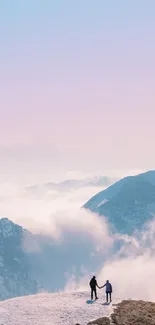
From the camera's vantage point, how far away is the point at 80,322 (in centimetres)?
6344

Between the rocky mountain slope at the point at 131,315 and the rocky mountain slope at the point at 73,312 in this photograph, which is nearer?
the rocky mountain slope at the point at 131,315

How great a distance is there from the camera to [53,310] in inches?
2702

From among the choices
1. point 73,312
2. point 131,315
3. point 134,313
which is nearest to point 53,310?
point 73,312

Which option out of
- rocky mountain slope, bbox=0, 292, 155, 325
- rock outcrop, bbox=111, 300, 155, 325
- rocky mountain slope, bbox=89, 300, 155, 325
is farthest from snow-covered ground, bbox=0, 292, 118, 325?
rock outcrop, bbox=111, 300, 155, 325

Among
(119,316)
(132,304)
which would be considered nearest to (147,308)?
(132,304)

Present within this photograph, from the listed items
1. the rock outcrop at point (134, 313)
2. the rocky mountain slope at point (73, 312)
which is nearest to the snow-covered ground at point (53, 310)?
the rocky mountain slope at point (73, 312)

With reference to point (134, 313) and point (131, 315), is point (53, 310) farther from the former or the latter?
point (134, 313)

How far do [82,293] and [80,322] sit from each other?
1545cm

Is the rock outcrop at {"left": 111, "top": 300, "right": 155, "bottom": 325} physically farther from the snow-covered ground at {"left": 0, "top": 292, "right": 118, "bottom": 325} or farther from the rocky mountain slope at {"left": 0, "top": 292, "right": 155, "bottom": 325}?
the snow-covered ground at {"left": 0, "top": 292, "right": 118, "bottom": 325}

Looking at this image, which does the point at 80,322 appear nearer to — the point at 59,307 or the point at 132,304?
the point at 59,307

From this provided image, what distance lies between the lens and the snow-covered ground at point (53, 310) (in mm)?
64125

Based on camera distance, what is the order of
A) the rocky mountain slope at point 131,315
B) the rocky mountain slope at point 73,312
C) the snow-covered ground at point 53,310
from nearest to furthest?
the rocky mountain slope at point 131,315
the rocky mountain slope at point 73,312
the snow-covered ground at point 53,310

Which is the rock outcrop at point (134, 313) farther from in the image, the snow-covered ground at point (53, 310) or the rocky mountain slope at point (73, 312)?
the snow-covered ground at point (53, 310)

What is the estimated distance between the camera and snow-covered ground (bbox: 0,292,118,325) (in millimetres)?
64125
